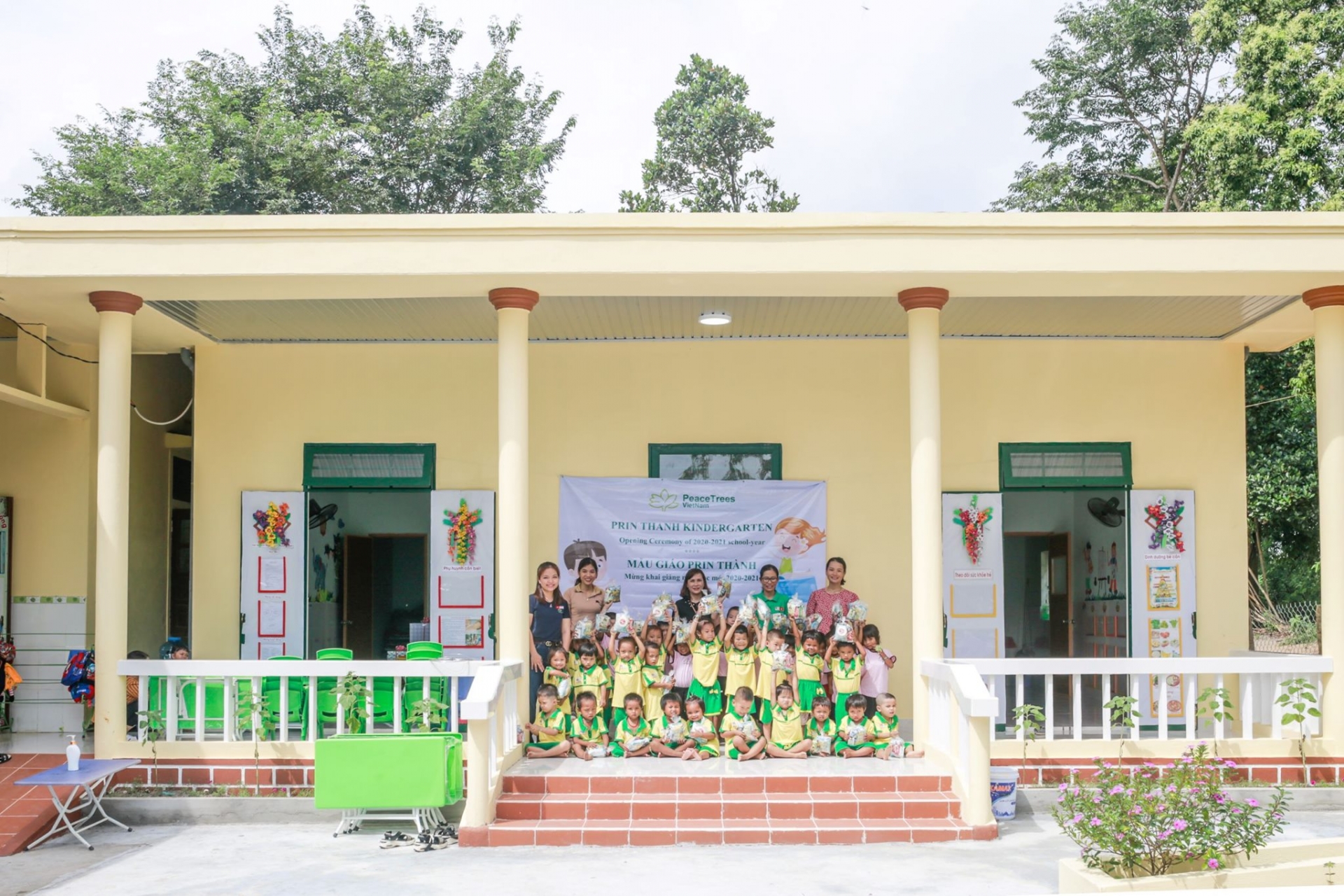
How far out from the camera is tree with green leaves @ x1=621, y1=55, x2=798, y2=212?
26.7m

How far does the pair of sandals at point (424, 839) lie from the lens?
7.04 metres

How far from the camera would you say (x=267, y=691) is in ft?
28.1

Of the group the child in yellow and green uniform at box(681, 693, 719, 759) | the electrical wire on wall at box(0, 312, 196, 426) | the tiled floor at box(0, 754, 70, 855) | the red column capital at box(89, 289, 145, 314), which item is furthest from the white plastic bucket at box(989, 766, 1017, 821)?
the electrical wire on wall at box(0, 312, 196, 426)

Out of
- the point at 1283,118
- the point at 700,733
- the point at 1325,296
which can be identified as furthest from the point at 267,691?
the point at 1283,118

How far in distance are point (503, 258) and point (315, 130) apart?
57.3 ft

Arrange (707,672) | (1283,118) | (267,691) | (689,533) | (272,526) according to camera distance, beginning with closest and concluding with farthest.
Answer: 1. (707,672)
2. (267,691)
3. (689,533)
4. (272,526)
5. (1283,118)

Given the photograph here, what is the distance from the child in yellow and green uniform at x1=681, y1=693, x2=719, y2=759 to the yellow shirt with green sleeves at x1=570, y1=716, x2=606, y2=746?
59cm

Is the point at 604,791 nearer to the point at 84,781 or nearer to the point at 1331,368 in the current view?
the point at 84,781

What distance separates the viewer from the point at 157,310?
902cm

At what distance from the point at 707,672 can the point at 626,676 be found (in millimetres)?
568

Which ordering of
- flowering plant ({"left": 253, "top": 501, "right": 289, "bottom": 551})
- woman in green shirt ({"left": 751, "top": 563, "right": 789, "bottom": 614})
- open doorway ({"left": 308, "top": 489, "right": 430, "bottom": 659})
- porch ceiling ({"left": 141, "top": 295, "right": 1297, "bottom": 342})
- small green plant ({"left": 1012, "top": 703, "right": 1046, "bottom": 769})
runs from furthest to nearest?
open doorway ({"left": 308, "top": 489, "right": 430, "bottom": 659}) < flowering plant ({"left": 253, "top": 501, "right": 289, "bottom": 551}) < woman in green shirt ({"left": 751, "top": 563, "right": 789, "bottom": 614}) < porch ceiling ({"left": 141, "top": 295, "right": 1297, "bottom": 342}) < small green plant ({"left": 1012, "top": 703, "right": 1046, "bottom": 769})

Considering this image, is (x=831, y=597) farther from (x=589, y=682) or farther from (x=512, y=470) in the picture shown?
(x=512, y=470)

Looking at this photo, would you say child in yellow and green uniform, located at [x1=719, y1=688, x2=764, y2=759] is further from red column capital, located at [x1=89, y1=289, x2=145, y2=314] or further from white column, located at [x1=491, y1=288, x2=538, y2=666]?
red column capital, located at [x1=89, y1=289, x2=145, y2=314]

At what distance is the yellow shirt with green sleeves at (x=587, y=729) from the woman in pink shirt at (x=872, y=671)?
1.82 meters
